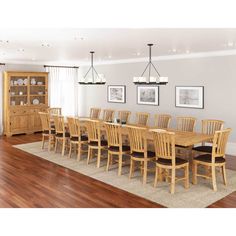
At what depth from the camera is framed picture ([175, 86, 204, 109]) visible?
7.75 m

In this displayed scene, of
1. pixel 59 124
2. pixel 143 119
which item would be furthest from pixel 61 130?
pixel 143 119

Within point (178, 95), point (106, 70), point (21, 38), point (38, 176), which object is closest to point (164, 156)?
point (38, 176)

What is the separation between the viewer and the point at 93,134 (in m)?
6.28

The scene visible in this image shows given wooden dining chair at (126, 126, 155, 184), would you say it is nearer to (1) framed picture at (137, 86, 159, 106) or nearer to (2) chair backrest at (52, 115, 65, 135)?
(2) chair backrest at (52, 115, 65, 135)

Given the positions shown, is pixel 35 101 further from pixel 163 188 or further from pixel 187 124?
pixel 163 188

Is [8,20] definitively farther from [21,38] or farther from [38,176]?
[38,176]

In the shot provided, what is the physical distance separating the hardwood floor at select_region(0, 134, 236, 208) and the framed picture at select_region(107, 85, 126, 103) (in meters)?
4.08

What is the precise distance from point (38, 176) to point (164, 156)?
2395mm

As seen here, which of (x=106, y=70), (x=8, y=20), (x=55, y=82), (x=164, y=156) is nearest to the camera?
(x=8, y=20)

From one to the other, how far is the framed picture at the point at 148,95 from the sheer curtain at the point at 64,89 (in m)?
3.31

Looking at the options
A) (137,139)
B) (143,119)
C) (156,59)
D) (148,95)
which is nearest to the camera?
(137,139)

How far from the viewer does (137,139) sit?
5277 millimetres

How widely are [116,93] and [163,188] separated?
5.56m

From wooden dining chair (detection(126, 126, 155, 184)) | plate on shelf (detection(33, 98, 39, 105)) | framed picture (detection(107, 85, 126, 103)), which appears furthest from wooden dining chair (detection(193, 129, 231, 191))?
plate on shelf (detection(33, 98, 39, 105))
